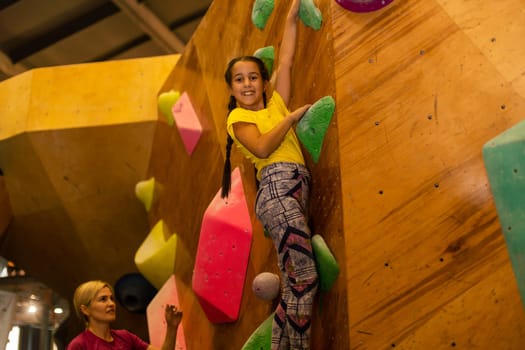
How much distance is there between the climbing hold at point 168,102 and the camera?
3.97m

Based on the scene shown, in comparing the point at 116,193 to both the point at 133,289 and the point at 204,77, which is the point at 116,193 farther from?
the point at 204,77

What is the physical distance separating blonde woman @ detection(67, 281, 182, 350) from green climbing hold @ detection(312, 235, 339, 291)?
2.59 feet

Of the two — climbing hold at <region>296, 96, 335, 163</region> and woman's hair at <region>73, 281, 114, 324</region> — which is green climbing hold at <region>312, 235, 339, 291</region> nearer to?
climbing hold at <region>296, 96, 335, 163</region>

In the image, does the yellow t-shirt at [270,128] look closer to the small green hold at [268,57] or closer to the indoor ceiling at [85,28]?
the small green hold at [268,57]

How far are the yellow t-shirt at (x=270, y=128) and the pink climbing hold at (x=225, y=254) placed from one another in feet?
1.66

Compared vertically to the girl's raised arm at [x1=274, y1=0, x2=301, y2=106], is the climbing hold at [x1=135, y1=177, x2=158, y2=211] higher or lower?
higher

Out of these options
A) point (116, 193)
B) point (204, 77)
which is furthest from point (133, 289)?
point (204, 77)

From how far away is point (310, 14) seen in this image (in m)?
2.38

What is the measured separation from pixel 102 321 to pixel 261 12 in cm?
131

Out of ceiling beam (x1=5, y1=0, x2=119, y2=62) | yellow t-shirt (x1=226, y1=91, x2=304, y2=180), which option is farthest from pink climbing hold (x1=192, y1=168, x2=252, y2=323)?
ceiling beam (x1=5, y1=0, x2=119, y2=62)

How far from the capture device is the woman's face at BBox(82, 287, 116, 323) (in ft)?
8.61

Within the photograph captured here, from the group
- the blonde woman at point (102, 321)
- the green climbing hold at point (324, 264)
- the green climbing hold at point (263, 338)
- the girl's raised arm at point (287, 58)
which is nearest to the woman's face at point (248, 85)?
the girl's raised arm at point (287, 58)

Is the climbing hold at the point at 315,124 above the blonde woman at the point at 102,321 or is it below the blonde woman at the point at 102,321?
above

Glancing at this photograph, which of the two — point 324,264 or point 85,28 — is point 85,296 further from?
point 85,28
